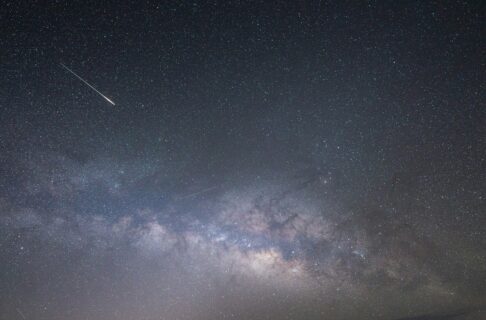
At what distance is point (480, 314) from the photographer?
395 feet

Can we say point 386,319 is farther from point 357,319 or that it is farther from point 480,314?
point 480,314

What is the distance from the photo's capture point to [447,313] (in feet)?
396

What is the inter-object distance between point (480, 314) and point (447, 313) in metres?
10.5

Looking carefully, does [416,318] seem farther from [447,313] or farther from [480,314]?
[480,314]

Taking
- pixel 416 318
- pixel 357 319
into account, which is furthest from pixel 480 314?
pixel 357 319

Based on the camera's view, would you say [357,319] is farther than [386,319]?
Yes

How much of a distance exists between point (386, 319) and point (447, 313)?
2033 centimetres

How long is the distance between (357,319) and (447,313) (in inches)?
1117

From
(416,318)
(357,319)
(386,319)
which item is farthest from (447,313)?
(357,319)

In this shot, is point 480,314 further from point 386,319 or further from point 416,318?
point 386,319

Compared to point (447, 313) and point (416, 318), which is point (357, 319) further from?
point (447, 313)

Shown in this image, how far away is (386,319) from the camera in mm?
119500

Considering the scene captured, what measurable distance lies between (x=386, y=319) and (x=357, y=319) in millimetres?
11331

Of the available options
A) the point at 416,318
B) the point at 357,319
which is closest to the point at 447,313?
the point at 416,318
